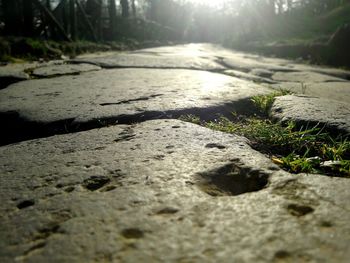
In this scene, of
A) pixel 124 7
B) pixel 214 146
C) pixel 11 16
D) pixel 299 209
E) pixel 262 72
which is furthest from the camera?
pixel 124 7

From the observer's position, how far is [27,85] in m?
2.28

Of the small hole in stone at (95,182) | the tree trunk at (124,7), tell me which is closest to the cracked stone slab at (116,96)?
the small hole in stone at (95,182)

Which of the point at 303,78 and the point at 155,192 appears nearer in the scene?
the point at 155,192

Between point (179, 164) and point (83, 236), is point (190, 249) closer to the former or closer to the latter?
point (83, 236)

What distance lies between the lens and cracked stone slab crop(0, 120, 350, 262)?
0.62 m

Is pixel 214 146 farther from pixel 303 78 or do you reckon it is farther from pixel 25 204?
pixel 303 78

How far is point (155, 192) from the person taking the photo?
82 cm

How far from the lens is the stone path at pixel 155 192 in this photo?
2.05 ft

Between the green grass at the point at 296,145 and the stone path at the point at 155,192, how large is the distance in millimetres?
90

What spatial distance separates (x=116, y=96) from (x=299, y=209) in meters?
1.32

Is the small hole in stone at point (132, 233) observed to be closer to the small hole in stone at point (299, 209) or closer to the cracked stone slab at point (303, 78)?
the small hole in stone at point (299, 209)

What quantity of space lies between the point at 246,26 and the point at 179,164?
50.0ft

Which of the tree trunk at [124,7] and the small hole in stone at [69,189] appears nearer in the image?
the small hole in stone at [69,189]

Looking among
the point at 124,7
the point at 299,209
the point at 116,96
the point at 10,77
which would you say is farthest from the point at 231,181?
the point at 124,7
